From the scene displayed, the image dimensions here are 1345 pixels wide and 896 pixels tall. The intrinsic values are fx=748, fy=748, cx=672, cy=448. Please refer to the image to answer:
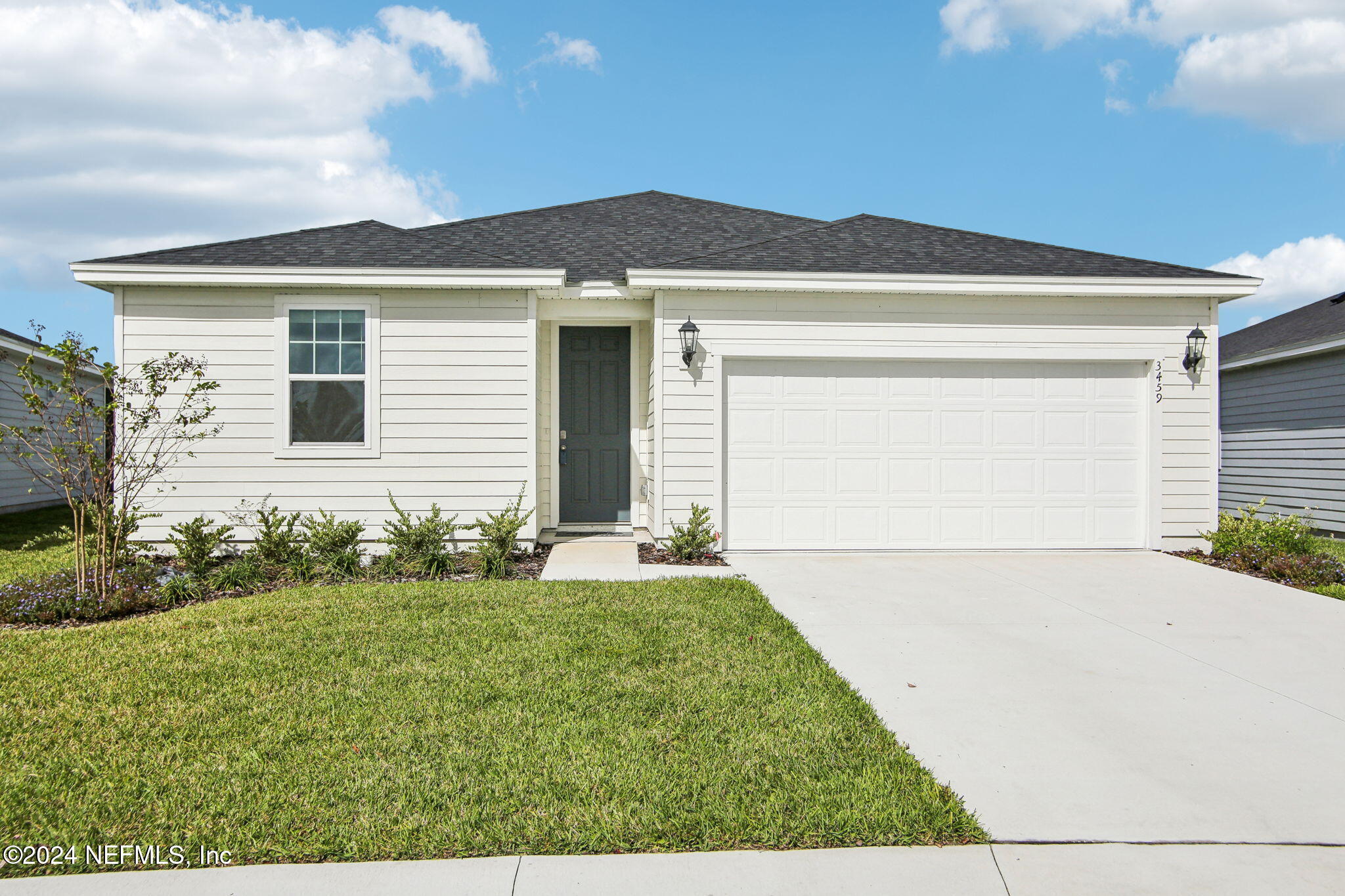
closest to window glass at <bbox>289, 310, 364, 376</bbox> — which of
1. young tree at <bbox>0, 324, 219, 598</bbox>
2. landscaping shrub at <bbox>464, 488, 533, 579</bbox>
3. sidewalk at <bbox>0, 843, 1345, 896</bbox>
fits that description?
young tree at <bbox>0, 324, 219, 598</bbox>

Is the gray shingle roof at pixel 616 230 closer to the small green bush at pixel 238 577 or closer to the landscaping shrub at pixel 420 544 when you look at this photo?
the landscaping shrub at pixel 420 544

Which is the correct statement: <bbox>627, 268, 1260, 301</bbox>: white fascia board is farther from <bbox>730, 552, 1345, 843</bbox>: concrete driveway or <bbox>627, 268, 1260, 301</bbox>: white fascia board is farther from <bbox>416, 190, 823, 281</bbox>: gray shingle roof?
<bbox>730, 552, 1345, 843</bbox>: concrete driveway

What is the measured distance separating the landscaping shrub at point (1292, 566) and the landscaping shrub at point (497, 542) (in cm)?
723

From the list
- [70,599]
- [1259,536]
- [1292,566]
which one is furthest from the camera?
[1259,536]

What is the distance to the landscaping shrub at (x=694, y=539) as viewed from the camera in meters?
7.51

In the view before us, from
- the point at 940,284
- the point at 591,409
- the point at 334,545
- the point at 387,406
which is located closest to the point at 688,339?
the point at 591,409

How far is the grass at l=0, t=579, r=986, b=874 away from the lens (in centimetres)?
252

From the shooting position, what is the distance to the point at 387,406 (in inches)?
314

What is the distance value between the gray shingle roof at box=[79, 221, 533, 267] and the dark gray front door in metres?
1.56

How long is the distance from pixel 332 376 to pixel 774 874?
7191 mm

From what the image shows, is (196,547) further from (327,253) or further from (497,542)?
(327,253)

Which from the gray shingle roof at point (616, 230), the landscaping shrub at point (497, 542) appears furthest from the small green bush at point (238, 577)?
the gray shingle roof at point (616, 230)

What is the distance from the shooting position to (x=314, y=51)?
10055 mm

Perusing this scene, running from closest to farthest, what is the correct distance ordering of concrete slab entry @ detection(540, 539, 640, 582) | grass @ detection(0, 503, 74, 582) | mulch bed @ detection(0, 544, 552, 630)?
1. mulch bed @ detection(0, 544, 552, 630)
2. concrete slab entry @ detection(540, 539, 640, 582)
3. grass @ detection(0, 503, 74, 582)
